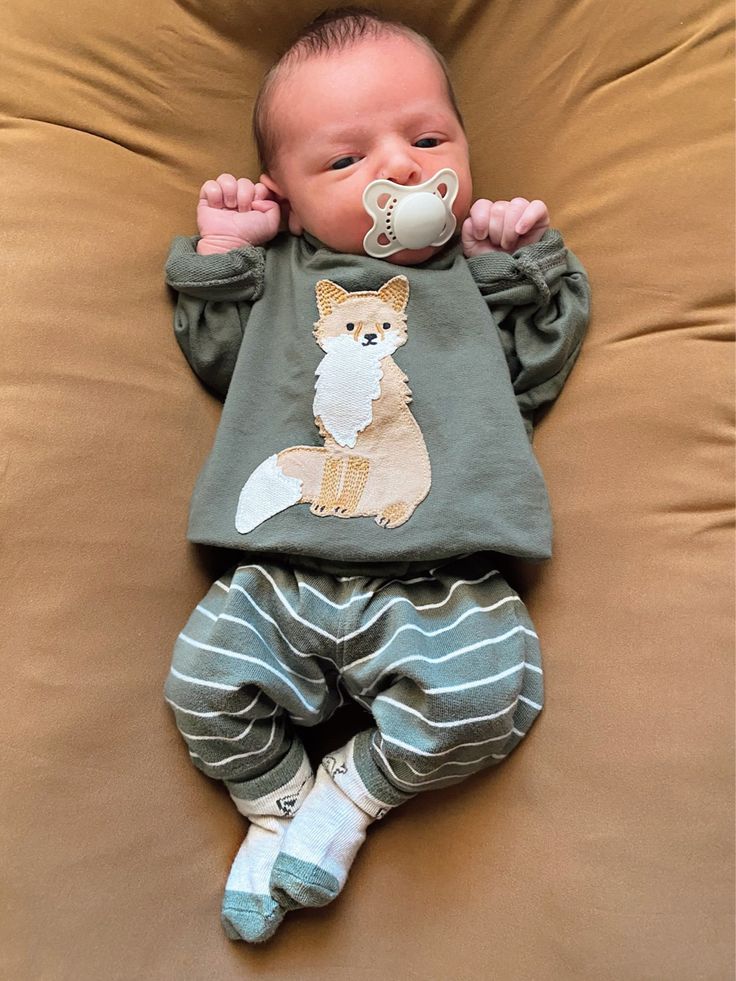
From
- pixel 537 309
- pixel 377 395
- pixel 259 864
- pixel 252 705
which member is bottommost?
pixel 259 864

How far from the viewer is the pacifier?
1049 millimetres

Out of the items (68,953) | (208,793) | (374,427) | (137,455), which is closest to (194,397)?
(137,455)

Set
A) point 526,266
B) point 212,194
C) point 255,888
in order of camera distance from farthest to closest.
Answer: point 212,194, point 526,266, point 255,888

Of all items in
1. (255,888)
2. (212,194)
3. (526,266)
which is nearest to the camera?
(255,888)

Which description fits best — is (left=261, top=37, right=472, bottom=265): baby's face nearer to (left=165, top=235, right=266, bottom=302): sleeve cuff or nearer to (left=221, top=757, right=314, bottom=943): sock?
(left=165, top=235, right=266, bottom=302): sleeve cuff

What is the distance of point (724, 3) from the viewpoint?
111 centimetres

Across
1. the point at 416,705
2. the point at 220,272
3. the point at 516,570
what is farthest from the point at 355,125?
the point at 416,705

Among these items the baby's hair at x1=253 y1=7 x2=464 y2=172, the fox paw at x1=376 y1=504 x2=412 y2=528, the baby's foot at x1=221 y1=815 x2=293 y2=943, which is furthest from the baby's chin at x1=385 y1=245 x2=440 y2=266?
A: the baby's foot at x1=221 y1=815 x2=293 y2=943

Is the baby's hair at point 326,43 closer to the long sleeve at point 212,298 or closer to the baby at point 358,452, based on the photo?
the baby at point 358,452

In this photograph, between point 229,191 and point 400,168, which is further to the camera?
point 229,191

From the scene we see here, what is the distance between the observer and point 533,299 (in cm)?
108

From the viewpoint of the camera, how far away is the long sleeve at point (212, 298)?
3.59 ft

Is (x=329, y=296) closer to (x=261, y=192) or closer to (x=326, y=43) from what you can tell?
(x=261, y=192)

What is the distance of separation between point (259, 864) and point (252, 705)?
0.18 meters
